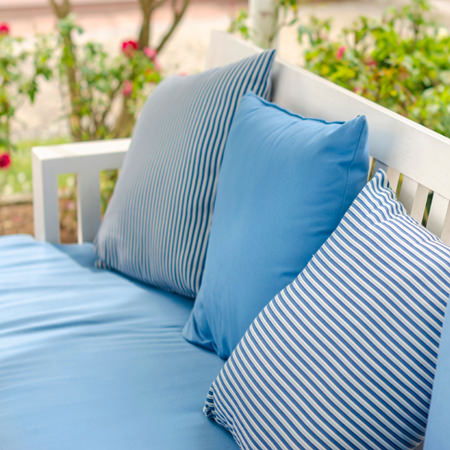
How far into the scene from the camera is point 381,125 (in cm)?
113

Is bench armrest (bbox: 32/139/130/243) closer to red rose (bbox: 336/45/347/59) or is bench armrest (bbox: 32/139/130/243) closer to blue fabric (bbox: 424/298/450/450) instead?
red rose (bbox: 336/45/347/59)

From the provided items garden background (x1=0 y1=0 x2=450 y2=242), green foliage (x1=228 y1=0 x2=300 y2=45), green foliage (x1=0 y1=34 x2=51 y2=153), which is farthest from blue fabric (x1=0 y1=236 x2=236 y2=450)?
green foliage (x1=228 y1=0 x2=300 y2=45)

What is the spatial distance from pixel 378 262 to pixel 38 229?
1.15m

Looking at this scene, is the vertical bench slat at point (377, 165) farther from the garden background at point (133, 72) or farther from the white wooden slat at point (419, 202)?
the garden background at point (133, 72)

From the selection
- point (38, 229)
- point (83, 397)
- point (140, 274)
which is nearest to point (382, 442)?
point (83, 397)

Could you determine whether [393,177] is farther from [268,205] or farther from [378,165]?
[268,205]

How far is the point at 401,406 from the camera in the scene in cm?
82

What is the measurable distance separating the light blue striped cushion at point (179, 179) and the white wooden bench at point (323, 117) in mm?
105

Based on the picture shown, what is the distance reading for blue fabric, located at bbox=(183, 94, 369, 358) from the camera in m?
1.02

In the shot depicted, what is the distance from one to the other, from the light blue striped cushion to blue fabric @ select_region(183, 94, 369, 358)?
0.11 meters

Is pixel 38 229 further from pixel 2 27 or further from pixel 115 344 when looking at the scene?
pixel 2 27

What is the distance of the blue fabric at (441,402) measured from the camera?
0.74 m

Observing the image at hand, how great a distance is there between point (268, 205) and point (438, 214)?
285 millimetres

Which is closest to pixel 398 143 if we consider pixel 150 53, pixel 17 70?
pixel 150 53
